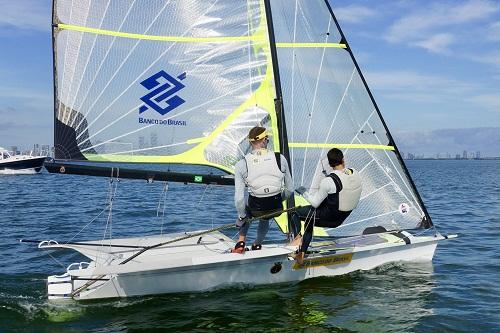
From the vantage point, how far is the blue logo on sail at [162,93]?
7.36m

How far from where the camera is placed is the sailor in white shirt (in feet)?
21.9

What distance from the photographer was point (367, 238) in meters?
8.07

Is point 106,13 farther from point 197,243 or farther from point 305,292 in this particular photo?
point 305,292

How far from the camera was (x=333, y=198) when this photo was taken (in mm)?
6758

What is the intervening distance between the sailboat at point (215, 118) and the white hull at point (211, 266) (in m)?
0.02

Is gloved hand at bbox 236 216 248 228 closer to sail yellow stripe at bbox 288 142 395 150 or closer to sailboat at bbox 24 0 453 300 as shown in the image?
sailboat at bbox 24 0 453 300

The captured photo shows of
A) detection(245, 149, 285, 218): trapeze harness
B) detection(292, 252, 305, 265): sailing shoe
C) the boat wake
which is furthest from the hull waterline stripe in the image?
the boat wake

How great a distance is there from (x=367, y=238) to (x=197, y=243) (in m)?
2.74

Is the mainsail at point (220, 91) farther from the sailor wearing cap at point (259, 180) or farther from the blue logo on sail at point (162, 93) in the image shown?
the sailor wearing cap at point (259, 180)

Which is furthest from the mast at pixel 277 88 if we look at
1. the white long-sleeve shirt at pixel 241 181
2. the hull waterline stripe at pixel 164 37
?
the white long-sleeve shirt at pixel 241 181

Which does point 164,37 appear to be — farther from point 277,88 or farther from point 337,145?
point 337,145

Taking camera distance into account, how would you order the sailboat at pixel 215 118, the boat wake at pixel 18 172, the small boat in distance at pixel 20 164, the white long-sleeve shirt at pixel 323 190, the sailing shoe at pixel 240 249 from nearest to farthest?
the white long-sleeve shirt at pixel 323 190, the sailing shoe at pixel 240 249, the sailboat at pixel 215 118, the small boat in distance at pixel 20 164, the boat wake at pixel 18 172

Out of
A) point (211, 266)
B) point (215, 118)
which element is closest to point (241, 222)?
point (211, 266)

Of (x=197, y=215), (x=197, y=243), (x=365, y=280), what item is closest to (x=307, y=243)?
(x=365, y=280)
